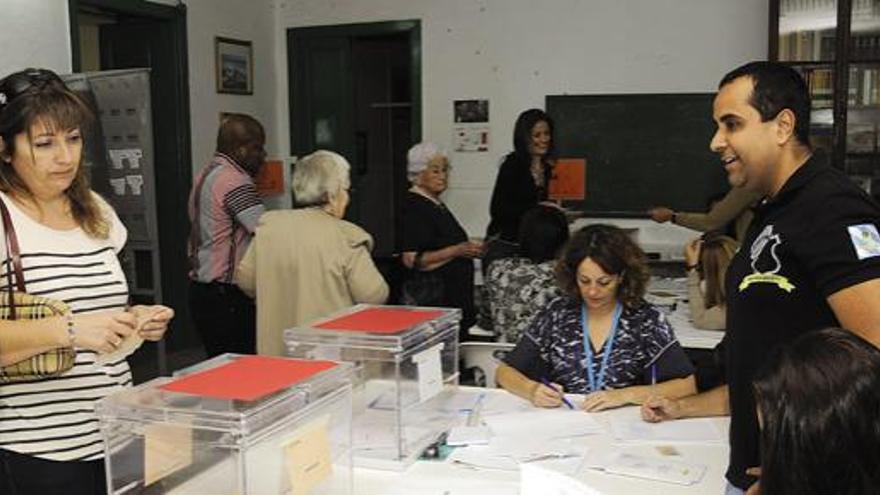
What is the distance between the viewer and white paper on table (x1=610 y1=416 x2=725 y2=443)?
1954 millimetres

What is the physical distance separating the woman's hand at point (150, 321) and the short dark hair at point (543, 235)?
166cm

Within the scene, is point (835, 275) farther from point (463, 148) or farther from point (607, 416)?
point (463, 148)

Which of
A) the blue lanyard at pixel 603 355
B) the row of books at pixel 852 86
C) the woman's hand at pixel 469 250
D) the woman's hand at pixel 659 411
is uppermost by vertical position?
the row of books at pixel 852 86

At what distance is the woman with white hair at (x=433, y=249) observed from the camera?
3672mm

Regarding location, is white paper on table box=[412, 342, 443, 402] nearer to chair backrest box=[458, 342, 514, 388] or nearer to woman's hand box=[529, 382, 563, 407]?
woman's hand box=[529, 382, 563, 407]

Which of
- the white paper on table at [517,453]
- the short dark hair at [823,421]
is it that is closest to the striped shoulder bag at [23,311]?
the white paper on table at [517,453]

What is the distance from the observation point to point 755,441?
1538 millimetres

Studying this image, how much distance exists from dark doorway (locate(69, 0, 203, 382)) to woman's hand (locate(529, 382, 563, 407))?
3.46 m

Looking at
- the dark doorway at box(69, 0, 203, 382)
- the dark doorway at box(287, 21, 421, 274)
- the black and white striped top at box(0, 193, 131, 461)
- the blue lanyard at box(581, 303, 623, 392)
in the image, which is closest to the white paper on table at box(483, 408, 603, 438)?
the blue lanyard at box(581, 303, 623, 392)

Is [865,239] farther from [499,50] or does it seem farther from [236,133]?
[499,50]

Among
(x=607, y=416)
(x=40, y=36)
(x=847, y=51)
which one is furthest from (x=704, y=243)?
(x=40, y=36)

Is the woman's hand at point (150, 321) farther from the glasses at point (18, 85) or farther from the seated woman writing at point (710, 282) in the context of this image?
the seated woman writing at point (710, 282)

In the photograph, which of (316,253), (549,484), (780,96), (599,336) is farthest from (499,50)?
(549,484)

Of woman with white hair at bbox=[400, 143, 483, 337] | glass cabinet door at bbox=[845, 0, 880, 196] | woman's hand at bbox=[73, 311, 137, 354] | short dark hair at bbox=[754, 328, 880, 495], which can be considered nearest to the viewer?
short dark hair at bbox=[754, 328, 880, 495]
